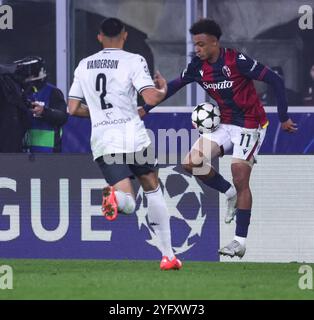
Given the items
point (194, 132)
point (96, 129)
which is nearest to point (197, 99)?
point (194, 132)

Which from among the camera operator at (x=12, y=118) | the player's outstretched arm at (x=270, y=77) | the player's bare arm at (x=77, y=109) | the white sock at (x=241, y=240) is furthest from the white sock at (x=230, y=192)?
the camera operator at (x=12, y=118)

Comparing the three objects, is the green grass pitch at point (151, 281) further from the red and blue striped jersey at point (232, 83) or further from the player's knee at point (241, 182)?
the red and blue striped jersey at point (232, 83)

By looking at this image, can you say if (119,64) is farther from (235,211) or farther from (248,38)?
(248,38)

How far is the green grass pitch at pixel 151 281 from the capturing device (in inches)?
411

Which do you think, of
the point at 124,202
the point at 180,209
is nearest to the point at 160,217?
the point at 124,202

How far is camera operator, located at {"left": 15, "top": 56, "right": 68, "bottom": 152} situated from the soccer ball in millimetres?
1963

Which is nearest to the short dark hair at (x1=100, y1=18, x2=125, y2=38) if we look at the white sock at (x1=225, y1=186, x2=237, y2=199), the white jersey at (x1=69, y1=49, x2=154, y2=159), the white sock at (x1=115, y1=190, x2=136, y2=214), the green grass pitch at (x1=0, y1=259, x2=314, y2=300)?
the white jersey at (x1=69, y1=49, x2=154, y2=159)

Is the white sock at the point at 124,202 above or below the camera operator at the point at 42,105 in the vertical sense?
→ below

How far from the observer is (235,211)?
13711 mm

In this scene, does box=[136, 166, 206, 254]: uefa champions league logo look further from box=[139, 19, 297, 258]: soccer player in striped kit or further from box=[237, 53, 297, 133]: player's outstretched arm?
box=[237, 53, 297, 133]: player's outstretched arm

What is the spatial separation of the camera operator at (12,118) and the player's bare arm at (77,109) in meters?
2.75

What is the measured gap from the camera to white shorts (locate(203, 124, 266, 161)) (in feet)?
43.9

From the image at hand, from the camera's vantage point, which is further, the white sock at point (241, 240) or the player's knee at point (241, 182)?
the player's knee at point (241, 182)

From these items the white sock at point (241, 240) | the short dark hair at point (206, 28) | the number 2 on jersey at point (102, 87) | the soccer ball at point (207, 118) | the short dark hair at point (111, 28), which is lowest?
the white sock at point (241, 240)
